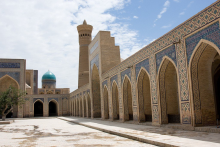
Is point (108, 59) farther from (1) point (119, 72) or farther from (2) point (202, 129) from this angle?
(2) point (202, 129)

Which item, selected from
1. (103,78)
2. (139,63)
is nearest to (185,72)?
(139,63)

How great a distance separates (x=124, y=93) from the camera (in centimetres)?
1286

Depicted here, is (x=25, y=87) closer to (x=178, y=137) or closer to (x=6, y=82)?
(x=6, y=82)

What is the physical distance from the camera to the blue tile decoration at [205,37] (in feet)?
20.4

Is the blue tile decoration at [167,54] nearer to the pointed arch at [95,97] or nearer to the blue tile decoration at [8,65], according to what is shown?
the pointed arch at [95,97]

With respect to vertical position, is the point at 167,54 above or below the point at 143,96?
above

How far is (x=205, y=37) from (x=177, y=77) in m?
1.75

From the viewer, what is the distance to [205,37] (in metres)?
6.59

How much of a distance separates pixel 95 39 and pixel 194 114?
12.4m

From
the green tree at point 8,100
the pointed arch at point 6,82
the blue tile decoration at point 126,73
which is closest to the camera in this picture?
the blue tile decoration at point 126,73

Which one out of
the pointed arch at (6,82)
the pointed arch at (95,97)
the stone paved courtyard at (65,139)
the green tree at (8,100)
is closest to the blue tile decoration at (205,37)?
the stone paved courtyard at (65,139)

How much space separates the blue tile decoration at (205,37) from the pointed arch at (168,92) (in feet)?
5.06

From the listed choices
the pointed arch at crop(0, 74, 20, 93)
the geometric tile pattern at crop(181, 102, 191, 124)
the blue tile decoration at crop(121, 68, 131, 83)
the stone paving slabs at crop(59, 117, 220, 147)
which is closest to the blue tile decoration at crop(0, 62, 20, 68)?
the pointed arch at crop(0, 74, 20, 93)

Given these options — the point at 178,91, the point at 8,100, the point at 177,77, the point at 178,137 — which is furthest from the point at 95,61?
the point at 178,137
